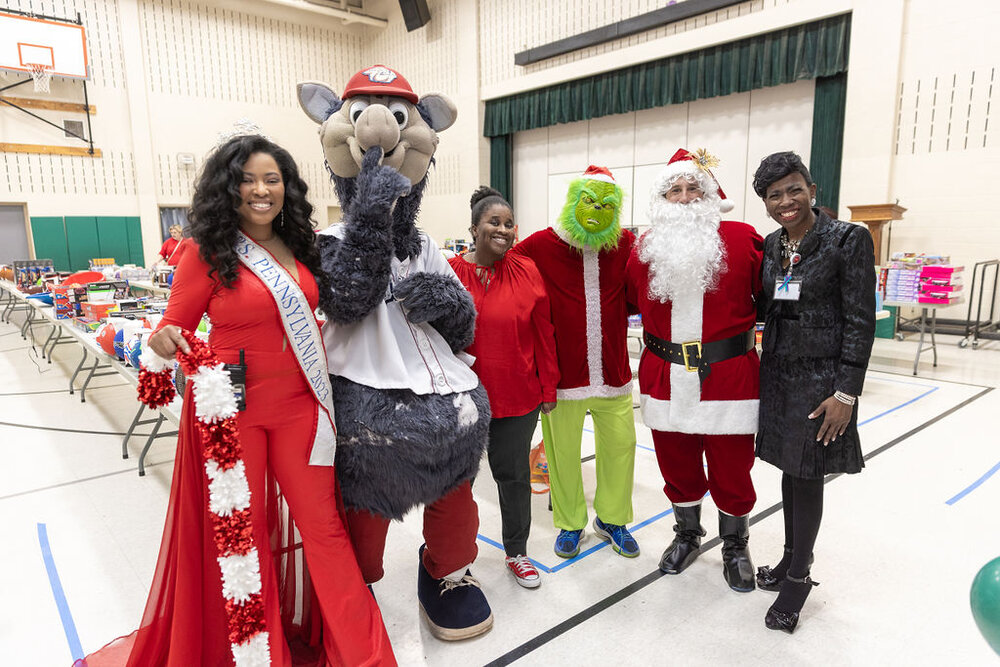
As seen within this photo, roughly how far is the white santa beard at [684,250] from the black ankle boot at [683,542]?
878mm

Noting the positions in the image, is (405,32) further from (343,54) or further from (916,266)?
(916,266)

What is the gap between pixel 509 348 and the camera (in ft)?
7.05

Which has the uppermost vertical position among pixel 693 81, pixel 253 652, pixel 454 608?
pixel 693 81

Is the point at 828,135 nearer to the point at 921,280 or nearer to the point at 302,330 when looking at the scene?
the point at 921,280

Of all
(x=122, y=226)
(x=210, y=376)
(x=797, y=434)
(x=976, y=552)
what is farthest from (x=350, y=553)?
(x=122, y=226)

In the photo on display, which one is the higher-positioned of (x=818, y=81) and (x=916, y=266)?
(x=818, y=81)

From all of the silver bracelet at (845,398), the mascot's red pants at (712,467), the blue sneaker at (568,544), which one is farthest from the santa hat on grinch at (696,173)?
the blue sneaker at (568,544)

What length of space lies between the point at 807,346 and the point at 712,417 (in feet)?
1.35

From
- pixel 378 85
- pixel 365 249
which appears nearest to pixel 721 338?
pixel 365 249

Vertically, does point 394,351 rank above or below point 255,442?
above

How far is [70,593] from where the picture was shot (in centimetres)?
230

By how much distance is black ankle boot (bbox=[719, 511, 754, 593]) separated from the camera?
88.1 inches

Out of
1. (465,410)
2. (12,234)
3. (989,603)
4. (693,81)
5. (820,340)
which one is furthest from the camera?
(12,234)

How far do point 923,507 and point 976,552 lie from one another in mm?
416
